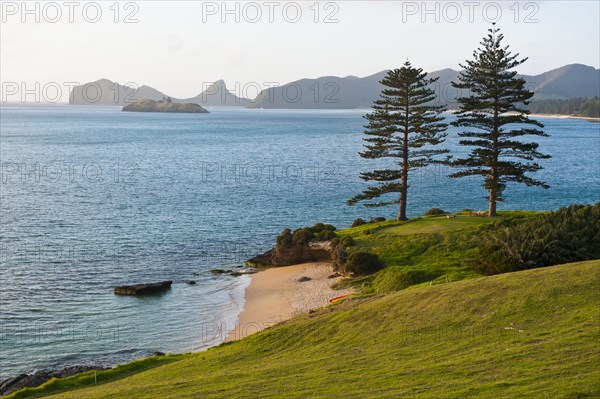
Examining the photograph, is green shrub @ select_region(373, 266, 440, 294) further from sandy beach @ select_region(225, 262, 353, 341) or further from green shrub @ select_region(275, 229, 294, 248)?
green shrub @ select_region(275, 229, 294, 248)

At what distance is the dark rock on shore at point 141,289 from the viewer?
41906 millimetres

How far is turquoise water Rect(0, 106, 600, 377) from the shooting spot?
1393 inches

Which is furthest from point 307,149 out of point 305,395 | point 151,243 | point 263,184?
point 305,395

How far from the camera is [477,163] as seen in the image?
4944 cm

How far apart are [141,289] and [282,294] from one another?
8.69 meters

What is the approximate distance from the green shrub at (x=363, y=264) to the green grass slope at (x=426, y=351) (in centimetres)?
1089

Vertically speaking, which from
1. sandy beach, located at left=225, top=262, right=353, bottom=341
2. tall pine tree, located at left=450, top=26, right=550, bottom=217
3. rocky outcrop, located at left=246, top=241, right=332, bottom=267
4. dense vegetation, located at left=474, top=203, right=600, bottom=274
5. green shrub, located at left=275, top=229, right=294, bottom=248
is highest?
tall pine tree, located at left=450, top=26, right=550, bottom=217

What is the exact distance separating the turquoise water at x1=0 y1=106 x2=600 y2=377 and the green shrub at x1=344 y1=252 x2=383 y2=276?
7122mm

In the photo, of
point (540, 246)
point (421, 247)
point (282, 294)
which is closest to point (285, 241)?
point (282, 294)

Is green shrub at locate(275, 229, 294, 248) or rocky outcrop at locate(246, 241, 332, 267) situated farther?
green shrub at locate(275, 229, 294, 248)

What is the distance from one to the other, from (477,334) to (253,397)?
8285mm

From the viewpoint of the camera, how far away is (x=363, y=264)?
1631 inches

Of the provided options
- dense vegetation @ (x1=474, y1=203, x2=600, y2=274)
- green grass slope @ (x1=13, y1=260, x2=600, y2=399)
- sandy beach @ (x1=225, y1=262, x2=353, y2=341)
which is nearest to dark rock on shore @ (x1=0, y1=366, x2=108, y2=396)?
green grass slope @ (x1=13, y1=260, x2=600, y2=399)

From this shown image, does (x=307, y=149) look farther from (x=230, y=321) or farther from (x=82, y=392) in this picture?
(x=82, y=392)
